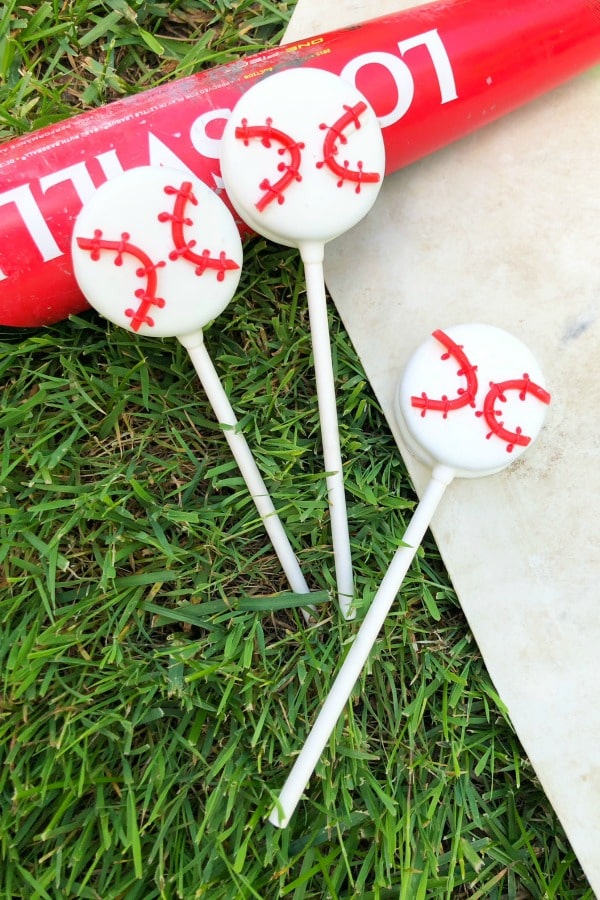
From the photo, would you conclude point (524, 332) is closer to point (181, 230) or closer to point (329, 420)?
point (329, 420)

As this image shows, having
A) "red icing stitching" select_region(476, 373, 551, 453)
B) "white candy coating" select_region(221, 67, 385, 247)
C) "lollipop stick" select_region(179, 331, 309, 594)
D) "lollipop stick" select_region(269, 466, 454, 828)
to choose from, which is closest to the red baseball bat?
"white candy coating" select_region(221, 67, 385, 247)

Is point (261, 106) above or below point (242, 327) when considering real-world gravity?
above

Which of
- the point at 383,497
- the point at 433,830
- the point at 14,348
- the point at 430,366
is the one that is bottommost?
the point at 433,830

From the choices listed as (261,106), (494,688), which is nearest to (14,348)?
(261,106)

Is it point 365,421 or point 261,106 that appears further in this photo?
point 365,421

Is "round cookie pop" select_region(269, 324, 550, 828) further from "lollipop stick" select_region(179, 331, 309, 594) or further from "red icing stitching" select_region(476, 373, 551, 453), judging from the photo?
"lollipop stick" select_region(179, 331, 309, 594)

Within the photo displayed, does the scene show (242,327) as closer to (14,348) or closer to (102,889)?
(14,348)
